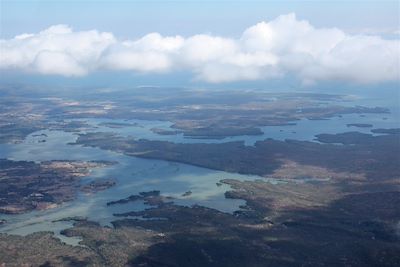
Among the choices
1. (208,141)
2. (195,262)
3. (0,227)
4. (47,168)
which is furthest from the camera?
(208,141)

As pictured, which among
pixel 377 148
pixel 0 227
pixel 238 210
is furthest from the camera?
pixel 377 148

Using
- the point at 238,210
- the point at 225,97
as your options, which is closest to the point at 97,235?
the point at 238,210

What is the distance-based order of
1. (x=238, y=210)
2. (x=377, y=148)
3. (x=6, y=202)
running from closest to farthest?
(x=238, y=210), (x=6, y=202), (x=377, y=148)

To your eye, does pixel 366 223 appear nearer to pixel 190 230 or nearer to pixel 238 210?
pixel 238 210

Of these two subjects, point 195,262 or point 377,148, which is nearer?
point 195,262

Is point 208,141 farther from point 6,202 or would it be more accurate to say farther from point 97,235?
point 97,235

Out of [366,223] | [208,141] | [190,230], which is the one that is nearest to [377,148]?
[208,141]
